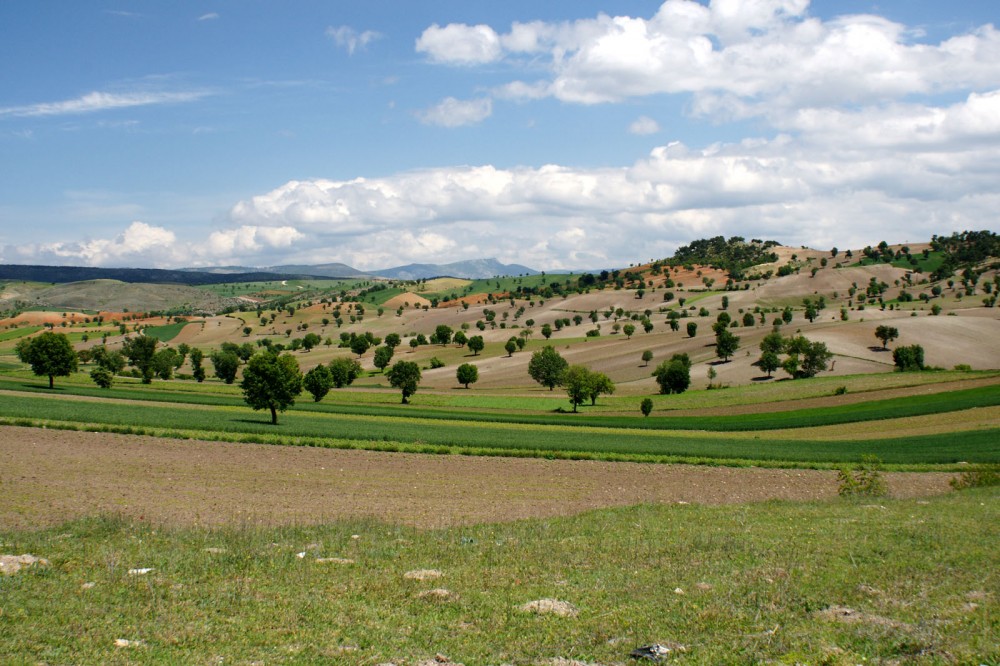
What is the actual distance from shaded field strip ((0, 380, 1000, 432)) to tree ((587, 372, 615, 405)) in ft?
40.1

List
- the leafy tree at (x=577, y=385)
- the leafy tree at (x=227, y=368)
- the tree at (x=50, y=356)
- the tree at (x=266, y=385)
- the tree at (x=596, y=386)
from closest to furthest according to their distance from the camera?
the tree at (x=266, y=385)
the tree at (x=50, y=356)
the leafy tree at (x=577, y=385)
the tree at (x=596, y=386)
the leafy tree at (x=227, y=368)

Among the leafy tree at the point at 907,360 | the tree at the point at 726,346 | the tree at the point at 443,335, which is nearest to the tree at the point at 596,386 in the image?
the tree at the point at 726,346

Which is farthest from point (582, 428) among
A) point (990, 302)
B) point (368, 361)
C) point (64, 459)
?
point (990, 302)

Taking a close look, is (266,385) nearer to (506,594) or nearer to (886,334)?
(506,594)

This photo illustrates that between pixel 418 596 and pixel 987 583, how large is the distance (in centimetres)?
1123

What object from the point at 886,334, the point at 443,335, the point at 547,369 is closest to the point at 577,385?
the point at 547,369

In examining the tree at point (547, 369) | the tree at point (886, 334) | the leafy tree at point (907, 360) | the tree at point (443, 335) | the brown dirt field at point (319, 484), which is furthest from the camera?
the tree at point (443, 335)

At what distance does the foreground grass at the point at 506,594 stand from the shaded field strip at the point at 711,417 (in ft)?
158

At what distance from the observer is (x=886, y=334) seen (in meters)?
113

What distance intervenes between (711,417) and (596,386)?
1957cm

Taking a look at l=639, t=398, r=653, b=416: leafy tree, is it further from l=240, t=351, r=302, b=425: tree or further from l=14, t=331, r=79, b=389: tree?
l=14, t=331, r=79, b=389: tree

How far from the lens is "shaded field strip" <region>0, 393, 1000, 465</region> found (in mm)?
A: 47656

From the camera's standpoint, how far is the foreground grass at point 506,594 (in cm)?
1177

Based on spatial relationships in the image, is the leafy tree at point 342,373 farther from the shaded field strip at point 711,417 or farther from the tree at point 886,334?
the tree at point 886,334
